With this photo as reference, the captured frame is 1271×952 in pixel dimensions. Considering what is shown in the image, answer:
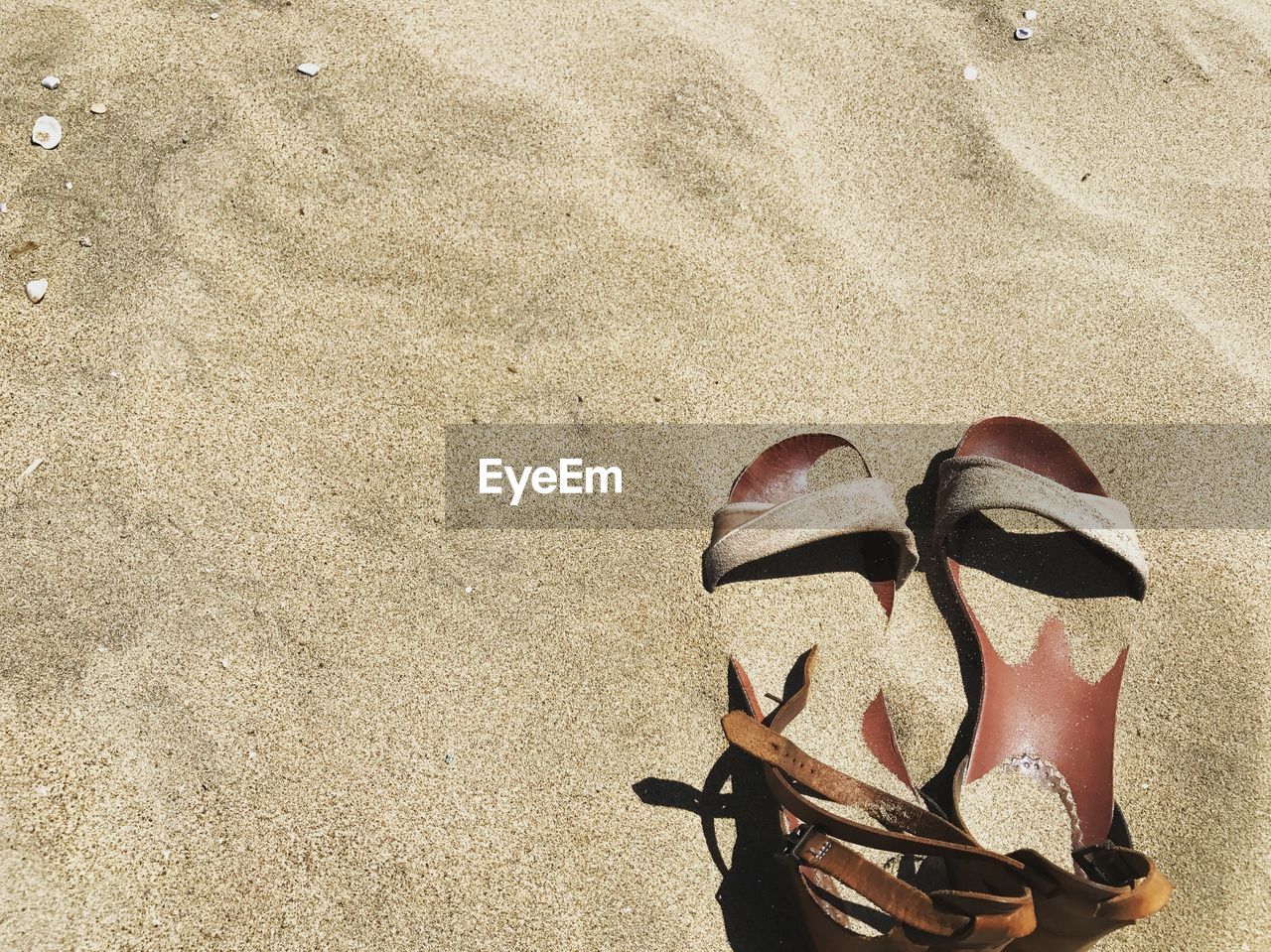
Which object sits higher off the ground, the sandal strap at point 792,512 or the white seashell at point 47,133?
the white seashell at point 47,133

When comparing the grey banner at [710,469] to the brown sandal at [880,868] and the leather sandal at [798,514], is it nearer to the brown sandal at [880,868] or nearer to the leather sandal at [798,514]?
the leather sandal at [798,514]

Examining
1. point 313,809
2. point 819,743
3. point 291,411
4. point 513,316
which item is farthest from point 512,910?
point 513,316

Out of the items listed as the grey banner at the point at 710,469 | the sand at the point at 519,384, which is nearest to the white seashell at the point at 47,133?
the sand at the point at 519,384

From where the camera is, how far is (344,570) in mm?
1731

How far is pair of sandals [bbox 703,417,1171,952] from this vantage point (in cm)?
137

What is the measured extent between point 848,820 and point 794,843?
0.19 meters

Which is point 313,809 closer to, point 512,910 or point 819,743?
point 512,910

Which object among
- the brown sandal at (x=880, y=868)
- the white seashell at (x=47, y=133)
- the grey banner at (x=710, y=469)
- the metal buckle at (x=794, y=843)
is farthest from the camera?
the white seashell at (x=47, y=133)

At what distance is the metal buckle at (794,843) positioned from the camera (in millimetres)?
1459

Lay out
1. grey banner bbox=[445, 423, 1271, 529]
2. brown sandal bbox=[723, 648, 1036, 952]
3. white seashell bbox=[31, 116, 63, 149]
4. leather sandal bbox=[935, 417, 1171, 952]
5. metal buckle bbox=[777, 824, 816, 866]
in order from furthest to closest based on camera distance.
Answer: white seashell bbox=[31, 116, 63, 149]
grey banner bbox=[445, 423, 1271, 529]
leather sandal bbox=[935, 417, 1171, 952]
metal buckle bbox=[777, 824, 816, 866]
brown sandal bbox=[723, 648, 1036, 952]

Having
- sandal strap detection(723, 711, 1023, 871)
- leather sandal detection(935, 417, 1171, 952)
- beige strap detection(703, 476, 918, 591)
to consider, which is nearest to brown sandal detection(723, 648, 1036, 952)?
sandal strap detection(723, 711, 1023, 871)

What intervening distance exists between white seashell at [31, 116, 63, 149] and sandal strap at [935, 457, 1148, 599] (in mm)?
2040

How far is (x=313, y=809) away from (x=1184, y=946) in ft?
5.00

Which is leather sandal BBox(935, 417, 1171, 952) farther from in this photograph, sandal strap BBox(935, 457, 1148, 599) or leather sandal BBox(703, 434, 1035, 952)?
leather sandal BBox(703, 434, 1035, 952)
